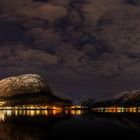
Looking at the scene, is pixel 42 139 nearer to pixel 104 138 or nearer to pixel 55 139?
pixel 55 139

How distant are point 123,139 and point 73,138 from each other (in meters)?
9.38

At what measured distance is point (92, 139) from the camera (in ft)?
221

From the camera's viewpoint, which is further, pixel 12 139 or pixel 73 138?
pixel 73 138

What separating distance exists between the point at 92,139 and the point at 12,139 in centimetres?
1466

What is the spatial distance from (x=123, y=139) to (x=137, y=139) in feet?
8.79

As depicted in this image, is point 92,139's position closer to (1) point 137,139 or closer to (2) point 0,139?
(1) point 137,139

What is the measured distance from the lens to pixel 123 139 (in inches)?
2640

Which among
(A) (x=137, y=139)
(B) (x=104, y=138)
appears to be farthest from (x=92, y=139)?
(A) (x=137, y=139)

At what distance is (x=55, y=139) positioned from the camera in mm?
67500

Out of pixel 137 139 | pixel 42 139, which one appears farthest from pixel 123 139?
pixel 42 139

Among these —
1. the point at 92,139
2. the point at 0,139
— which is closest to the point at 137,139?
the point at 92,139

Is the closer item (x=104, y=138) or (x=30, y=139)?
(x=30, y=139)

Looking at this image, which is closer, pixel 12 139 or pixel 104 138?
pixel 12 139

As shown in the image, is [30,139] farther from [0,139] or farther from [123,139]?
[123,139]
